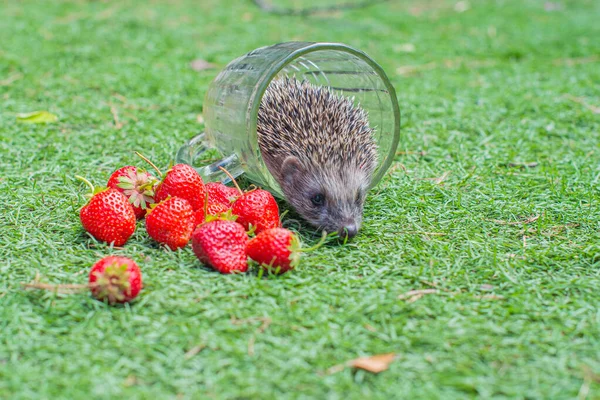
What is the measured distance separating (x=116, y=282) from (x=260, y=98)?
1259 mm

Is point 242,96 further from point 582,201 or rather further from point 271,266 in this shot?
point 582,201

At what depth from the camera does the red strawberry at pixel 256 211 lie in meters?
3.06

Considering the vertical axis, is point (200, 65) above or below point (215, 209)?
above

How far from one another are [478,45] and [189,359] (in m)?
6.81

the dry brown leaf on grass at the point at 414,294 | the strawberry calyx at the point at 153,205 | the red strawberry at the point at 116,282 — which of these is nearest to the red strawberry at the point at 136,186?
the strawberry calyx at the point at 153,205

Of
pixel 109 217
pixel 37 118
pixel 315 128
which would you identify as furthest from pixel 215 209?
pixel 37 118

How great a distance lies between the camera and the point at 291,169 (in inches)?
146

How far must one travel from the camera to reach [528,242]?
3207 millimetres

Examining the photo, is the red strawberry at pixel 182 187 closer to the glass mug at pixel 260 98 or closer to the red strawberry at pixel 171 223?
the red strawberry at pixel 171 223

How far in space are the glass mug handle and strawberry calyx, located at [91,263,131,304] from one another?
115 cm

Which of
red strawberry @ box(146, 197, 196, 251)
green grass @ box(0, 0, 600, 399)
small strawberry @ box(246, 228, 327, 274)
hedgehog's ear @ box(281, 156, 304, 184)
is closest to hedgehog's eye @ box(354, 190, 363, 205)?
green grass @ box(0, 0, 600, 399)

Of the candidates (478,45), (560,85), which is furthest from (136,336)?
(478,45)

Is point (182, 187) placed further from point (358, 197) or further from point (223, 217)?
point (358, 197)

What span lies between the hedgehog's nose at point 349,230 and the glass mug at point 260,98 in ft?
1.84
